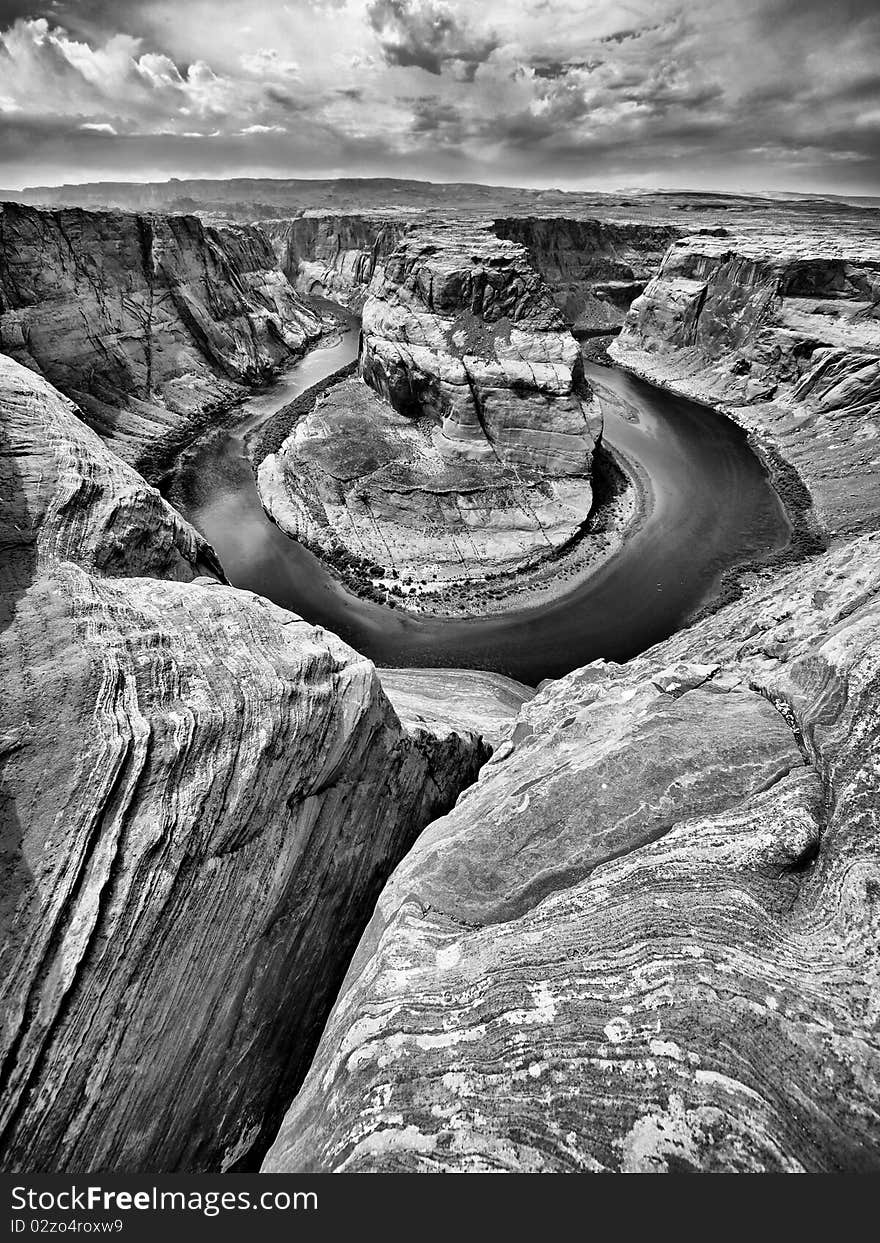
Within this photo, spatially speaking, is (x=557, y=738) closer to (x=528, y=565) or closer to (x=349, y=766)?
(x=349, y=766)

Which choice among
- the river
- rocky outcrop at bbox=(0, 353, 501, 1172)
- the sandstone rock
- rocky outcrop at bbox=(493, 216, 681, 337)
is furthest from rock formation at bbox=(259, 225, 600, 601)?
rocky outcrop at bbox=(493, 216, 681, 337)

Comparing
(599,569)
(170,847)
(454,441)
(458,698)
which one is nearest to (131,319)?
(454,441)

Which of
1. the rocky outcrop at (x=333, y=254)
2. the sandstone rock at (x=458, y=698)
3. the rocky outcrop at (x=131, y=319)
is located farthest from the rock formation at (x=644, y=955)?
the rocky outcrop at (x=333, y=254)

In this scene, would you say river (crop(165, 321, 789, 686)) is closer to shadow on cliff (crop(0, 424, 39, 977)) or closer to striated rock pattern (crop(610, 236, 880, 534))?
striated rock pattern (crop(610, 236, 880, 534))

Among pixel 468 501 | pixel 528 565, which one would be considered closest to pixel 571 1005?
pixel 528 565

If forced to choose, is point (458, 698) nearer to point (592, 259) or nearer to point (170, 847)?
point (170, 847)
